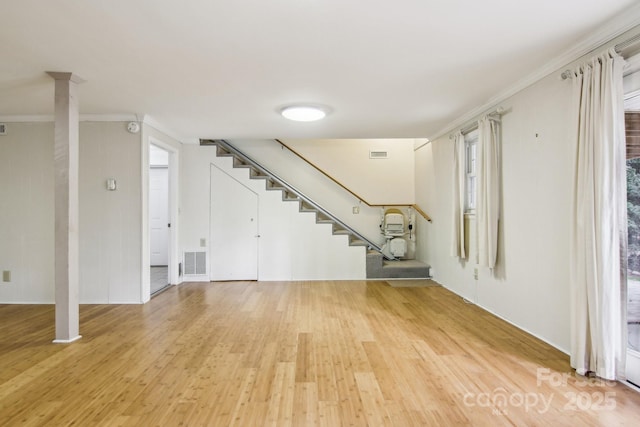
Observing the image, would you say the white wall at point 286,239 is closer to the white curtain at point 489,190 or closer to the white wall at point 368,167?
the white wall at point 368,167

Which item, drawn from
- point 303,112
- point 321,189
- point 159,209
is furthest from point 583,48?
point 159,209

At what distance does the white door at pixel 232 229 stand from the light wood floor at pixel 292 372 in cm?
186

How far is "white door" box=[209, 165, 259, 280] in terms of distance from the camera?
6.06 m

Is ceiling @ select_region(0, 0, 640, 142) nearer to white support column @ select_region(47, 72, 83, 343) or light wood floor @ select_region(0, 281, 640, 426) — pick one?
white support column @ select_region(47, 72, 83, 343)

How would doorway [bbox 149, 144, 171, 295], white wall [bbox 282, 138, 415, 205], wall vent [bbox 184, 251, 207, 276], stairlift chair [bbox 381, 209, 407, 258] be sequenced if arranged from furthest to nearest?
doorway [bbox 149, 144, 171, 295], white wall [bbox 282, 138, 415, 205], stairlift chair [bbox 381, 209, 407, 258], wall vent [bbox 184, 251, 207, 276]

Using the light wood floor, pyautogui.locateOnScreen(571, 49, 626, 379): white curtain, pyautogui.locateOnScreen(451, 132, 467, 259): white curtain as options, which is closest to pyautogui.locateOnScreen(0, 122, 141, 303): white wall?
the light wood floor

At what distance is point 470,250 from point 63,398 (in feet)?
14.7

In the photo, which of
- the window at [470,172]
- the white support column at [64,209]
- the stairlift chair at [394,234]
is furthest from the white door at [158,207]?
the window at [470,172]

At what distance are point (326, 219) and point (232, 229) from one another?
5.68 ft

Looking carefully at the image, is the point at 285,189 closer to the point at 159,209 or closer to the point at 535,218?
the point at 159,209

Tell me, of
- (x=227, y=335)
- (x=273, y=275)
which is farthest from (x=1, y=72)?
(x=273, y=275)

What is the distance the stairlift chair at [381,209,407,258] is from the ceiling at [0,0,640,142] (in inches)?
102

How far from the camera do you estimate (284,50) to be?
2674 millimetres

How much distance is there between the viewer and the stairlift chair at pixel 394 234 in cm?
646
